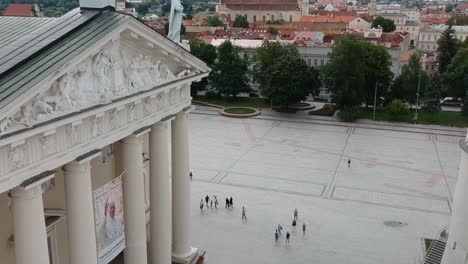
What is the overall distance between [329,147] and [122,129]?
35608 mm

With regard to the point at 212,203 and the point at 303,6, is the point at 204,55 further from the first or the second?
the point at 303,6

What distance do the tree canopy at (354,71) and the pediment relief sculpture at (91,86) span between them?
1803 inches

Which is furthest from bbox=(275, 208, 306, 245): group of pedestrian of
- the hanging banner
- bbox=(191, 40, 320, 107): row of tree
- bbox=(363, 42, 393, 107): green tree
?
bbox=(363, 42, 393, 107): green tree

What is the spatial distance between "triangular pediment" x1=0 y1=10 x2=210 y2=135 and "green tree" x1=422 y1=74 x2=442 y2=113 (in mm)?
49430

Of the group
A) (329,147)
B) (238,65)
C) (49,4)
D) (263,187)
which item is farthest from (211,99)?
(49,4)

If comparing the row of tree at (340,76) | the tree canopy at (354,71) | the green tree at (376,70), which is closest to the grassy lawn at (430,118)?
the row of tree at (340,76)

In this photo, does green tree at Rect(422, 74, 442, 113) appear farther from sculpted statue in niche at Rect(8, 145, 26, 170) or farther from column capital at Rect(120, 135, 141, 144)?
sculpted statue in niche at Rect(8, 145, 26, 170)

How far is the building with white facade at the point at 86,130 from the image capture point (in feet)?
42.1

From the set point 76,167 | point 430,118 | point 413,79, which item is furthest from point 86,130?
point 413,79

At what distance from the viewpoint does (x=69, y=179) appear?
15.2 meters

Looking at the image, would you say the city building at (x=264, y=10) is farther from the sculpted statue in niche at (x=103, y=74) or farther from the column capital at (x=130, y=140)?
the sculpted statue in niche at (x=103, y=74)

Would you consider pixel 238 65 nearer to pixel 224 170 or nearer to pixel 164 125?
pixel 224 170

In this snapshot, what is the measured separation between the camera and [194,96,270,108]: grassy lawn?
68312mm

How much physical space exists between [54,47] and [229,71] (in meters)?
54.5
